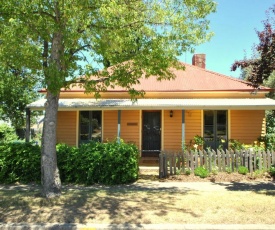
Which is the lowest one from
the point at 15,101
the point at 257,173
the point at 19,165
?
the point at 257,173

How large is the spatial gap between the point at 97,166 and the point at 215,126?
23.5ft

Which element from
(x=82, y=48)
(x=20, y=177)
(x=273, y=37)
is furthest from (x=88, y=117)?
(x=273, y=37)

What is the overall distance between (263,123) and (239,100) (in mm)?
1701

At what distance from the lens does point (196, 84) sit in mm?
15453

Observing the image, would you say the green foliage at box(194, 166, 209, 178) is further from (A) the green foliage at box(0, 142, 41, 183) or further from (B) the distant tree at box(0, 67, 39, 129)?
(B) the distant tree at box(0, 67, 39, 129)

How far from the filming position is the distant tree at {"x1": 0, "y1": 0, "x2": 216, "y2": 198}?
247 inches

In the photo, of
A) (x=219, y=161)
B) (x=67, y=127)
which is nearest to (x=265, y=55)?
(x=219, y=161)

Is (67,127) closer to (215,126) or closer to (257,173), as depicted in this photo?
(215,126)

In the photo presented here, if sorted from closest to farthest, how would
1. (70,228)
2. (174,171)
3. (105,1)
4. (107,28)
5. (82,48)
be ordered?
(70,228), (105,1), (107,28), (82,48), (174,171)

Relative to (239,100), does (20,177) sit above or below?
below

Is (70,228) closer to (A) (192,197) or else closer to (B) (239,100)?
(A) (192,197)

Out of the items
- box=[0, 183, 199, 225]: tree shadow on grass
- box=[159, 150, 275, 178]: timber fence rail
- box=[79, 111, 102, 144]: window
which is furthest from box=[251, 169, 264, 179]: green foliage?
box=[79, 111, 102, 144]: window

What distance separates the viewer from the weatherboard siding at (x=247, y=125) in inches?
549

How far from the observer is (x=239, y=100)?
13688mm
